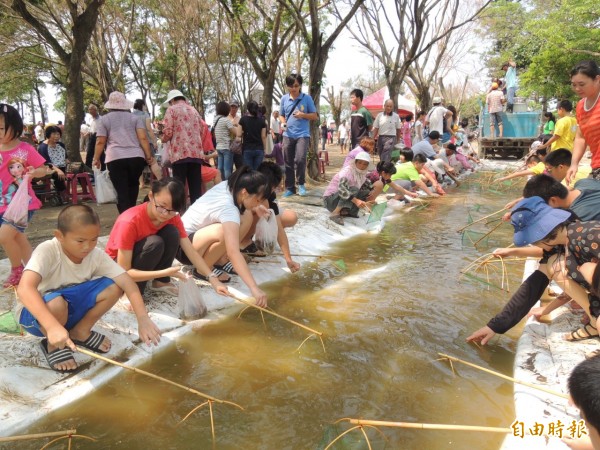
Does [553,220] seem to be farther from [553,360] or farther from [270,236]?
[270,236]

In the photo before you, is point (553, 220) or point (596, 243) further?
point (553, 220)

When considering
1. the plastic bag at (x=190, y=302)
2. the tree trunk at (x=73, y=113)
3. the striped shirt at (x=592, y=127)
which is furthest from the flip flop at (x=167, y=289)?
the tree trunk at (x=73, y=113)

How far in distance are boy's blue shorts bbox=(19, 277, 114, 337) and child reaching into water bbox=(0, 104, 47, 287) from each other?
947 millimetres

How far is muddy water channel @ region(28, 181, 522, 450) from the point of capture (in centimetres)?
199

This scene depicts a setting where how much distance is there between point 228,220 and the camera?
3092 mm

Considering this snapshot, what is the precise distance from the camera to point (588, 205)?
267cm

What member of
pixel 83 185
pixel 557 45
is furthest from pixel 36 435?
pixel 557 45

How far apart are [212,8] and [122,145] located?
14.8 metres

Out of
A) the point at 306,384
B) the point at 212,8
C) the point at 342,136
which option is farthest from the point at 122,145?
the point at 342,136

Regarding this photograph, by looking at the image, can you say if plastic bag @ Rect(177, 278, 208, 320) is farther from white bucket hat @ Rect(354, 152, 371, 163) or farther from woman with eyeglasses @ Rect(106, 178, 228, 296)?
white bucket hat @ Rect(354, 152, 371, 163)

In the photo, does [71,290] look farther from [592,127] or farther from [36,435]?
[592,127]

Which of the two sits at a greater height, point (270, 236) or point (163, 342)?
point (270, 236)

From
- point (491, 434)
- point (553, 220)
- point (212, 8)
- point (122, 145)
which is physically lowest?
point (491, 434)

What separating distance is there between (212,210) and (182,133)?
1.81 meters
